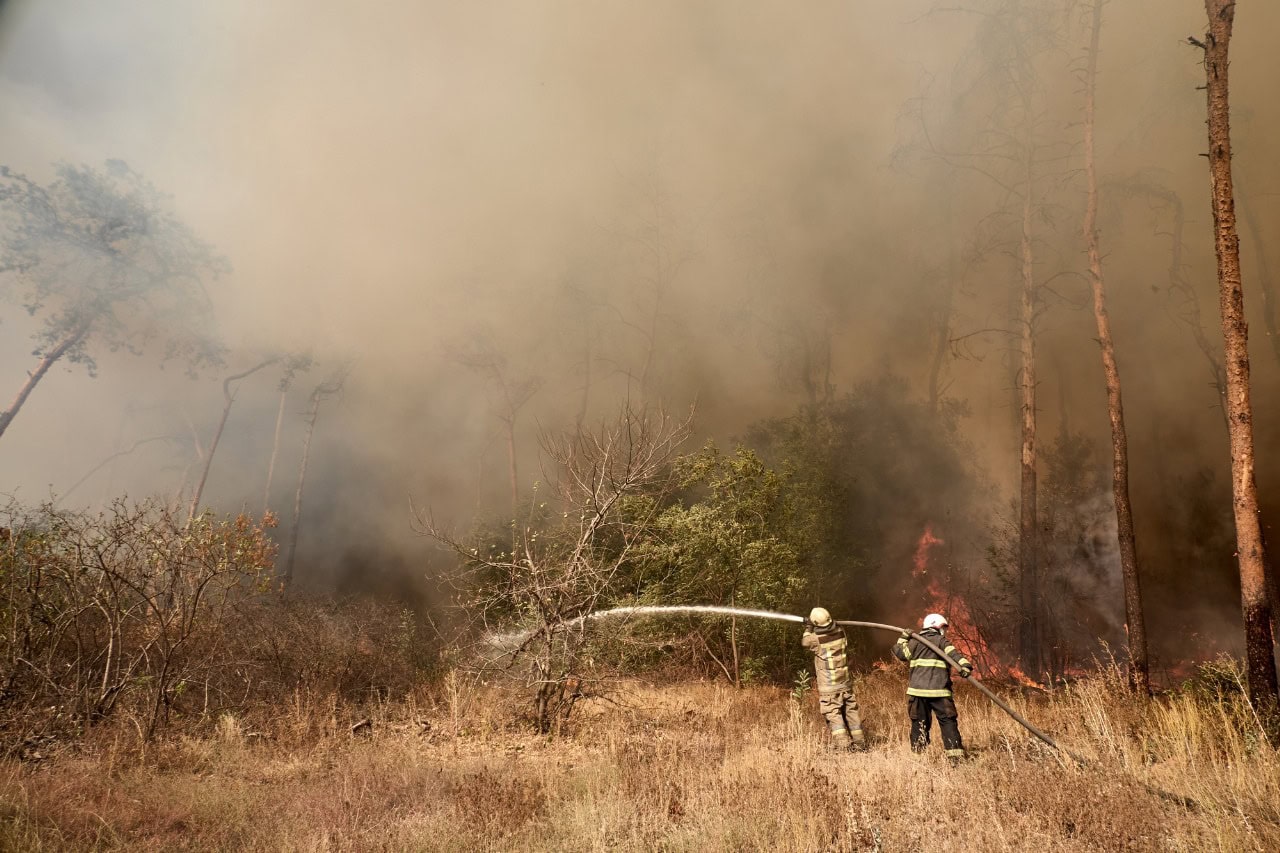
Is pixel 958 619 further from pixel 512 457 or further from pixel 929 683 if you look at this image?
pixel 512 457

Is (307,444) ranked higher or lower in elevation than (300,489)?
higher

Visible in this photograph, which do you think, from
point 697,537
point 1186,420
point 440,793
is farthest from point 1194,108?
point 440,793

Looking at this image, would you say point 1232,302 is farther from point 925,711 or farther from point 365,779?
point 365,779

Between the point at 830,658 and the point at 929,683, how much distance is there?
137 cm

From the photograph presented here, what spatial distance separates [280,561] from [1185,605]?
120ft

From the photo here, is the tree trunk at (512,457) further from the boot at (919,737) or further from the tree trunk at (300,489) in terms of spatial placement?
the boot at (919,737)

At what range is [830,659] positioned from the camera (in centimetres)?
840

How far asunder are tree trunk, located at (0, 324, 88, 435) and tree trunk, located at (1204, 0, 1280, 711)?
86.3ft

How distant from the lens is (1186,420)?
62.5ft

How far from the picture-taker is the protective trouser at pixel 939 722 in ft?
22.6

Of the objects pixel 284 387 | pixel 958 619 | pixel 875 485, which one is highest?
pixel 284 387

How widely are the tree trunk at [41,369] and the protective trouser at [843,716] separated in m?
21.7

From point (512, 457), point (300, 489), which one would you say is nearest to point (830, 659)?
point (512, 457)

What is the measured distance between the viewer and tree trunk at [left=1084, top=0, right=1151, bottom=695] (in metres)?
10.5
